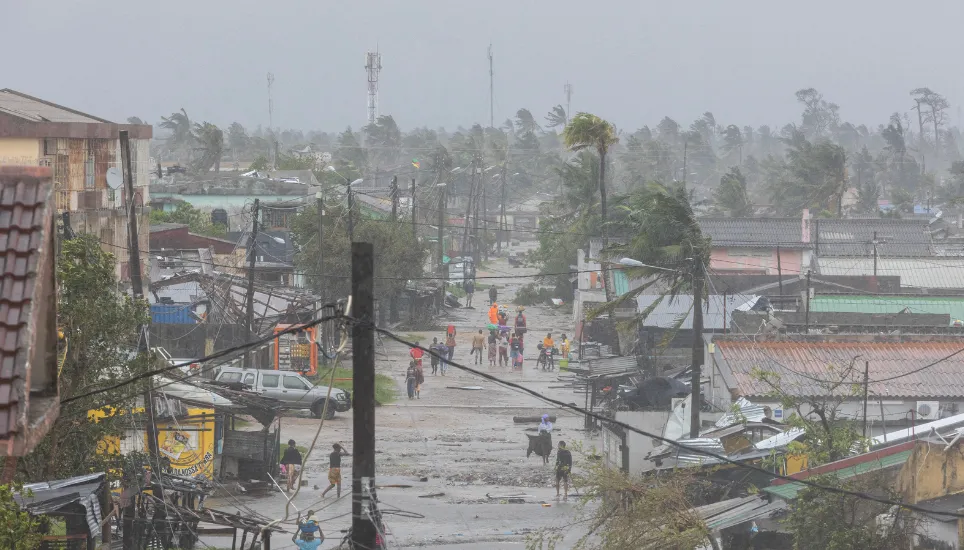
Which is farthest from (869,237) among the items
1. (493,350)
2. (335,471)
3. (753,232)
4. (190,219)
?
(335,471)

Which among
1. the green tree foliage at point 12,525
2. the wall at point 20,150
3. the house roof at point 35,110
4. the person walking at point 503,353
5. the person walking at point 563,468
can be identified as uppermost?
the house roof at point 35,110

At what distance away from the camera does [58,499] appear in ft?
40.8

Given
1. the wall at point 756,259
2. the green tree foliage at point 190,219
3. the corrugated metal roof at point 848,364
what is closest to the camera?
the corrugated metal roof at point 848,364

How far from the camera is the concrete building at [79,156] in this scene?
28984 millimetres

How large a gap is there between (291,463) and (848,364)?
10631mm

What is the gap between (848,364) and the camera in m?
23.5

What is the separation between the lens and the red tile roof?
589 centimetres

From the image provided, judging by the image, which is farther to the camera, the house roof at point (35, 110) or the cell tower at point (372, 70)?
the cell tower at point (372, 70)

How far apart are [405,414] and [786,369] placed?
10201 millimetres

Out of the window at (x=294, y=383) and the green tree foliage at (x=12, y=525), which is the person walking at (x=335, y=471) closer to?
the window at (x=294, y=383)

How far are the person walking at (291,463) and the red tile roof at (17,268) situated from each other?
15.4m

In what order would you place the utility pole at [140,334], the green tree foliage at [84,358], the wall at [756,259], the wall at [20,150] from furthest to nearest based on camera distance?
the wall at [756,259] → the wall at [20,150] → the utility pole at [140,334] → the green tree foliage at [84,358]

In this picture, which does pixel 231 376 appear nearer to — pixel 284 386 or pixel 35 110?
pixel 284 386

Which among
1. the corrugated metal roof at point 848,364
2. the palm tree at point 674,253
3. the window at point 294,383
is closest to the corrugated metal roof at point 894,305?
the palm tree at point 674,253
